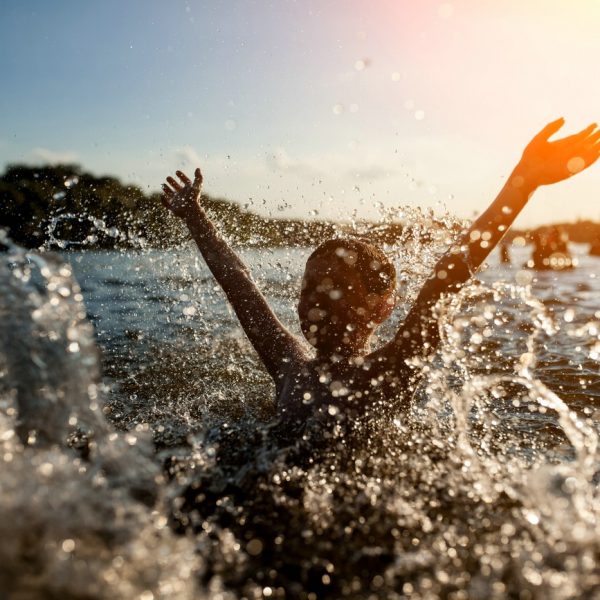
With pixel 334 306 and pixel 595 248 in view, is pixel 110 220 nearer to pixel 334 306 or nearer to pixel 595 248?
pixel 595 248

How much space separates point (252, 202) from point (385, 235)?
5.81 ft

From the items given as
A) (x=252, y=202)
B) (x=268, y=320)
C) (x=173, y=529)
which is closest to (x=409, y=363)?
(x=268, y=320)

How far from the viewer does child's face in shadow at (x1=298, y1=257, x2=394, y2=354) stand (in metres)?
3.26

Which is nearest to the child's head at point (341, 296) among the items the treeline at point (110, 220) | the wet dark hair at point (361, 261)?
the wet dark hair at point (361, 261)

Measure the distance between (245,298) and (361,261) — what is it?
2.69 ft

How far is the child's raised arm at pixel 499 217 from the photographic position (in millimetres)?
2885

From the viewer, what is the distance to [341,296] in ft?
10.7

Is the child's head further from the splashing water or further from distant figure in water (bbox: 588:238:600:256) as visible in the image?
distant figure in water (bbox: 588:238:600:256)

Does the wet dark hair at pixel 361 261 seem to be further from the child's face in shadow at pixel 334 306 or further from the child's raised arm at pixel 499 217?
the child's raised arm at pixel 499 217

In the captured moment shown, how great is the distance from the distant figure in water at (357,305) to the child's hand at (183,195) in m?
0.12

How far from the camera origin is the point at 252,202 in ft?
18.9

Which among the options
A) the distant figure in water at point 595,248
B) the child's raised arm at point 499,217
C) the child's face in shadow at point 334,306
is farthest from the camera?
the distant figure in water at point 595,248

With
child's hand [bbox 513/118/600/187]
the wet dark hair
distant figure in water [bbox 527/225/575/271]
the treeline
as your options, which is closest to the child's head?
the wet dark hair

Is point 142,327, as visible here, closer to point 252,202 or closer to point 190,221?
point 252,202
